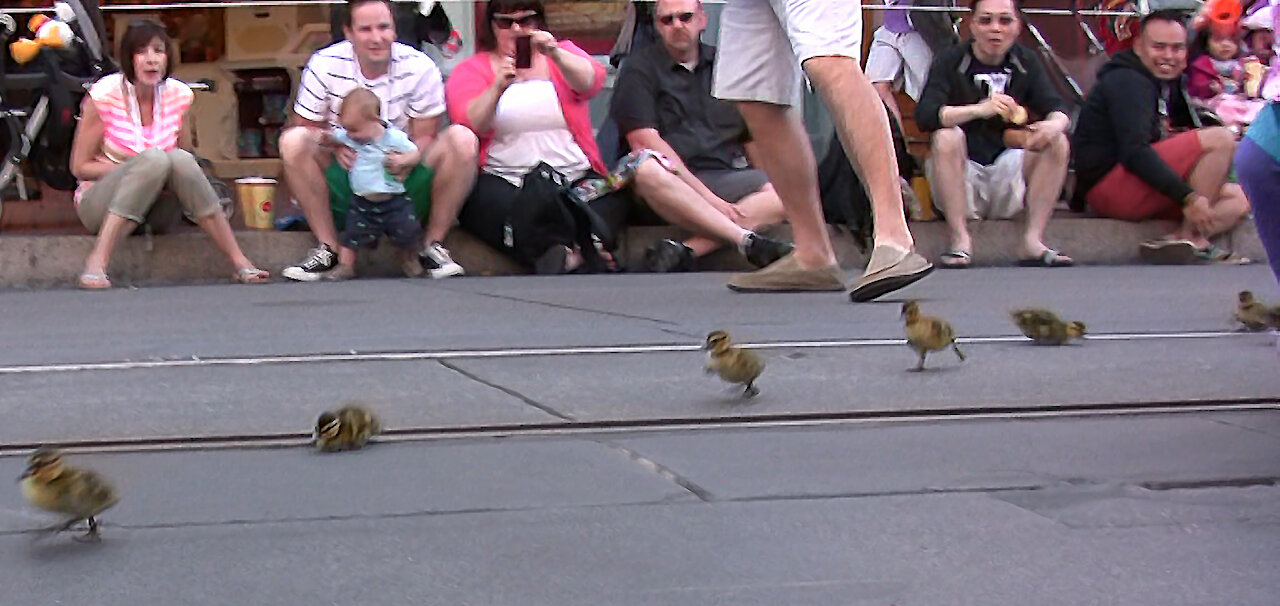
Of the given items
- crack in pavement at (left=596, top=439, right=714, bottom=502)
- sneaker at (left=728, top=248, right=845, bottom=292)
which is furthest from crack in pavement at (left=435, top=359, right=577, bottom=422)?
sneaker at (left=728, top=248, right=845, bottom=292)

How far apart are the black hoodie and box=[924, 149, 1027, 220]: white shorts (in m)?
0.56

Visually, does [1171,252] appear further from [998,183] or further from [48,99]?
[48,99]

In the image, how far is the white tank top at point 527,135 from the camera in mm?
8586

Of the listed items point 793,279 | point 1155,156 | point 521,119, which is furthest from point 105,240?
point 1155,156

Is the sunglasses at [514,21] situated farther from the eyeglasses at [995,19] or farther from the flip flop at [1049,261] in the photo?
the flip flop at [1049,261]

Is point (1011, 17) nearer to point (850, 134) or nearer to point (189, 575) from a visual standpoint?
point (850, 134)

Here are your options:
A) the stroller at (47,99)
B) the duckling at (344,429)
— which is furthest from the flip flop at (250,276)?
the duckling at (344,429)

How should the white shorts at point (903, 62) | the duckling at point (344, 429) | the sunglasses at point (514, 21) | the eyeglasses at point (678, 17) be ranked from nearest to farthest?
the duckling at point (344, 429)
the sunglasses at point (514, 21)
the eyeglasses at point (678, 17)
the white shorts at point (903, 62)

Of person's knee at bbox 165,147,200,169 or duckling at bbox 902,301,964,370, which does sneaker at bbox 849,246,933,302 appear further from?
person's knee at bbox 165,147,200,169

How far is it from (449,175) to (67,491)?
5.18 metres

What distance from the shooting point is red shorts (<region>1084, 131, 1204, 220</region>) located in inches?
373

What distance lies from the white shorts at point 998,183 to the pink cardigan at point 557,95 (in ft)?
5.88

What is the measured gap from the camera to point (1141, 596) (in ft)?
9.59

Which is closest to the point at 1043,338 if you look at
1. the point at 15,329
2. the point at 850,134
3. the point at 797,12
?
the point at 850,134
